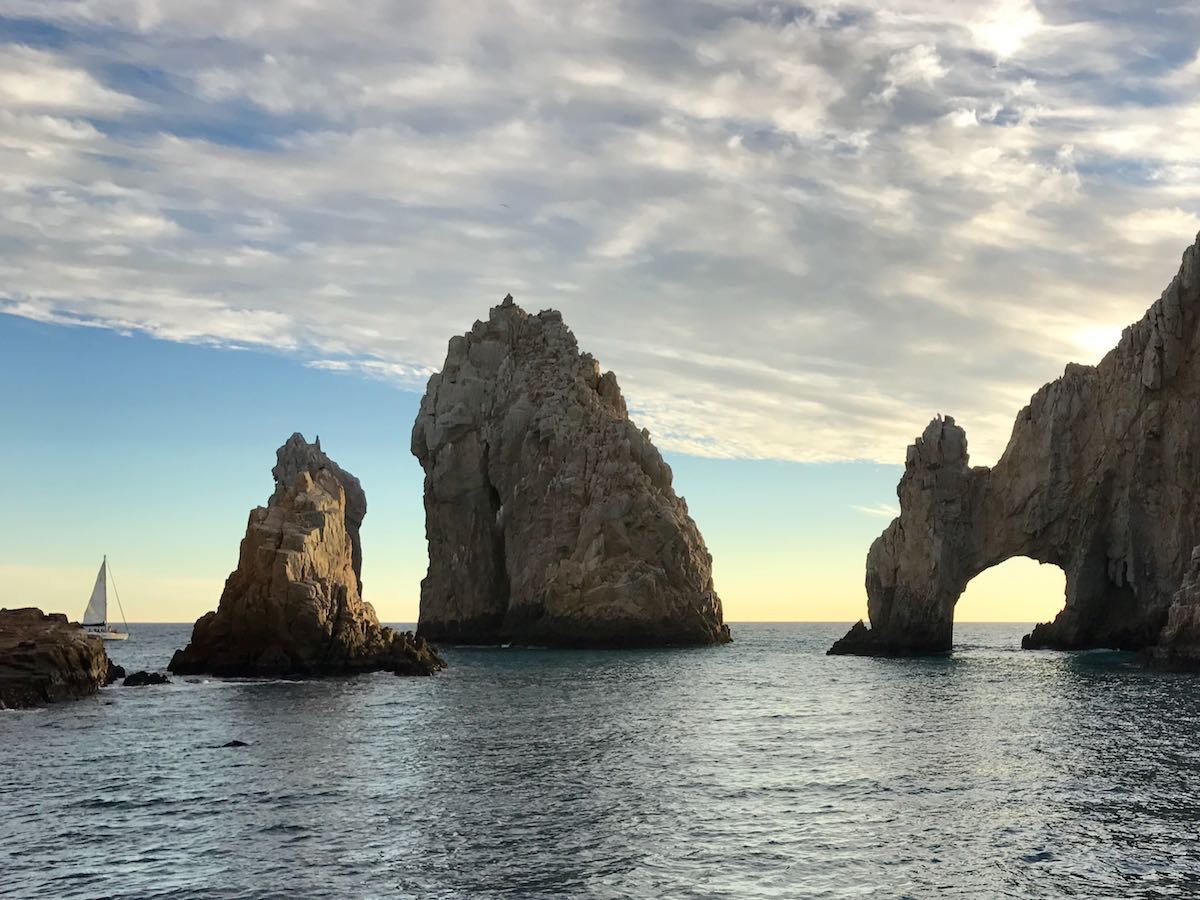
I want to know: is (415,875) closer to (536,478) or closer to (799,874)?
(799,874)

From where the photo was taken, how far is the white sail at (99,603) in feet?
410

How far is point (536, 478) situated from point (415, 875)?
8827 cm

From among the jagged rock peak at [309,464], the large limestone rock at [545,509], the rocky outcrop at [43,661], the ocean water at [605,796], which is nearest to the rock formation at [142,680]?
the rocky outcrop at [43,661]

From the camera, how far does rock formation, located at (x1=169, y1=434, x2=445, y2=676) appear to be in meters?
65.1

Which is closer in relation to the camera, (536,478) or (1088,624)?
(1088,624)

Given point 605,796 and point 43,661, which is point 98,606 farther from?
point 605,796

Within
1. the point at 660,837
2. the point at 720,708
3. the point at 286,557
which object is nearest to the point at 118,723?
the point at 286,557

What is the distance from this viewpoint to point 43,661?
56.6 m

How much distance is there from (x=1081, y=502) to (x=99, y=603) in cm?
10393

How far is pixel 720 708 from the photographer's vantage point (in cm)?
5269

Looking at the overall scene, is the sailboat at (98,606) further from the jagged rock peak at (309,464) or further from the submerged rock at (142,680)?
the submerged rock at (142,680)

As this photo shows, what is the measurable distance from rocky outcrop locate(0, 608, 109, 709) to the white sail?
66.9 metres

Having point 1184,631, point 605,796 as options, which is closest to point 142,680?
point 605,796

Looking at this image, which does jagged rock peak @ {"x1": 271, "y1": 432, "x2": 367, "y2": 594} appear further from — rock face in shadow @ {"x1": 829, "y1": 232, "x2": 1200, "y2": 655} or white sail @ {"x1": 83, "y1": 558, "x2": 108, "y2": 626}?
rock face in shadow @ {"x1": 829, "y1": 232, "x2": 1200, "y2": 655}
